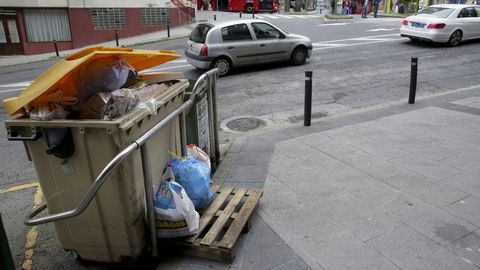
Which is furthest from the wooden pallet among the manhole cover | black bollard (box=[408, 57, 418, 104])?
black bollard (box=[408, 57, 418, 104])

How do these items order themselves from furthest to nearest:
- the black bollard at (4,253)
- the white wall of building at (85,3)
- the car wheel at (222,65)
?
1. the white wall of building at (85,3)
2. the car wheel at (222,65)
3. the black bollard at (4,253)

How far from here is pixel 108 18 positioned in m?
23.7

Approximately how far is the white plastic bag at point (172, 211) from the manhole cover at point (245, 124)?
3964 millimetres

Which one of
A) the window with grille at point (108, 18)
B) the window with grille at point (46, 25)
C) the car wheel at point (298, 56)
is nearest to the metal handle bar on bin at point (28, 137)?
the car wheel at point (298, 56)

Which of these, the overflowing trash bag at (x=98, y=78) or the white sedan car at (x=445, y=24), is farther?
the white sedan car at (x=445, y=24)

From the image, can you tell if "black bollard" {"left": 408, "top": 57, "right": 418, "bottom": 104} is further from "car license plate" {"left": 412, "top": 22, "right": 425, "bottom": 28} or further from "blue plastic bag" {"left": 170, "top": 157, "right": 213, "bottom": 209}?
"car license plate" {"left": 412, "top": 22, "right": 425, "bottom": 28}

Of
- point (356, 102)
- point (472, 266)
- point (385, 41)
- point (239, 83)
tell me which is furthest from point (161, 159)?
point (385, 41)

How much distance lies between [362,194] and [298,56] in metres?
9.43

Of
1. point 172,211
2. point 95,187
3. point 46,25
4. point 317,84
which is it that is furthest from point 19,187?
point 46,25

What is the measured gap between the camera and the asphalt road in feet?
15.5

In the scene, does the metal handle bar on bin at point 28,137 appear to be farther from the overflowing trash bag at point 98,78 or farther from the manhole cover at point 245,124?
the manhole cover at point 245,124

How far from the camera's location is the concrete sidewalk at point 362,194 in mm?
3340

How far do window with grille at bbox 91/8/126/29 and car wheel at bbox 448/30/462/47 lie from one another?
17.6 m

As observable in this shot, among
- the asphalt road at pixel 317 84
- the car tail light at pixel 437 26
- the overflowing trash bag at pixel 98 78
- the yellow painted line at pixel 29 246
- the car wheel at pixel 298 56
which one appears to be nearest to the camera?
the overflowing trash bag at pixel 98 78
